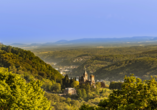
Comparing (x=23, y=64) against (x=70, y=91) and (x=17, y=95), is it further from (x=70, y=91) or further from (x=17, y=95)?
(x=17, y=95)

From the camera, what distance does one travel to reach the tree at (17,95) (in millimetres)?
13547

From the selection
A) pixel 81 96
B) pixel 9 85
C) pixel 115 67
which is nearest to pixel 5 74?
pixel 9 85

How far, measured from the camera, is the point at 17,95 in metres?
14.2

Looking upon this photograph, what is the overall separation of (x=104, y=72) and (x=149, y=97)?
486 feet

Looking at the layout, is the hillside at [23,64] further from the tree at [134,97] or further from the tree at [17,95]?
the tree at [134,97]

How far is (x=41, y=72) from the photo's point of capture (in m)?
70.2

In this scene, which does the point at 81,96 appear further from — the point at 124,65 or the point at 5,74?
the point at 124,65

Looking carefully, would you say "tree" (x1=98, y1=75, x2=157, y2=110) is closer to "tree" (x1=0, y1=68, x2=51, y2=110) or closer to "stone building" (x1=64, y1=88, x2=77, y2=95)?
"tree" (x1=0, y1=68, x2=51, y2=110)

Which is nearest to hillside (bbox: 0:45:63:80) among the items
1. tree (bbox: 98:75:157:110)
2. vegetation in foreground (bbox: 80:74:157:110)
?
vegetation in foreground (bbox: 80:74:157:110)

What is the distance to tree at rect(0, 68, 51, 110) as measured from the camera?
533 inches

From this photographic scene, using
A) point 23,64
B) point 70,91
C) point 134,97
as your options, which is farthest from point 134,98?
point 23,64

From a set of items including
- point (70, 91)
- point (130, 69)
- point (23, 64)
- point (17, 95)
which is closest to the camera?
point (17, 95)

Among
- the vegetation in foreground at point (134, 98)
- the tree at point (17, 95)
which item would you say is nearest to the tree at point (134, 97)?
the vegetation in foreground at point (134, 98)

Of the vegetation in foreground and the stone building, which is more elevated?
the vegetation in foreground
